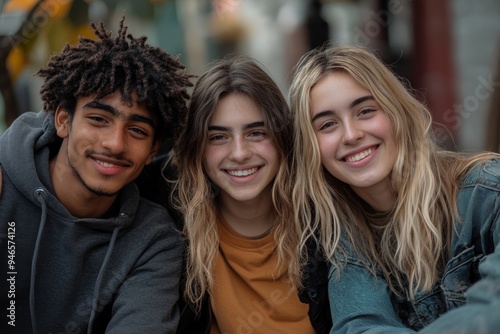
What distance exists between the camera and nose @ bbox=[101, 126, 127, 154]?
2746 mm

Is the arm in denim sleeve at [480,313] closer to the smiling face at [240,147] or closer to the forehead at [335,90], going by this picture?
the forehead at [335,90]

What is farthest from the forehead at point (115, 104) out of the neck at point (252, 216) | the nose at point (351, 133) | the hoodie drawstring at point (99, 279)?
the nose at point (351, 133)

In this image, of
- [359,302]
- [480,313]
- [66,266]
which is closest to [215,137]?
[66,266]

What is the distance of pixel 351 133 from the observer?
277 cm

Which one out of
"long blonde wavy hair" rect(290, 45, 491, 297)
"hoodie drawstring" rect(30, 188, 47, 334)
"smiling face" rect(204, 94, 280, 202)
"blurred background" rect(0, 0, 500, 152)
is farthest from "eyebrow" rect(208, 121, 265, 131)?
"blurred background" rect(0, 0, 500, 152)

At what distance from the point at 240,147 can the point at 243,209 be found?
33cm

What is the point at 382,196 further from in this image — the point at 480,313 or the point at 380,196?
the point at 480,313

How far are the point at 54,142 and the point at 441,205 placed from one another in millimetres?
1599

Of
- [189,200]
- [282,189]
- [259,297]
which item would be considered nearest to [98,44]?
[189,200]

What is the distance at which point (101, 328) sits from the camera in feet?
9.47

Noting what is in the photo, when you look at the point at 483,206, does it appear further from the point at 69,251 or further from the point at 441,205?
the point at 69,251

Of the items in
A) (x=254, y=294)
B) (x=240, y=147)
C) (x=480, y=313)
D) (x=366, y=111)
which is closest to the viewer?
(x=480, y=313)

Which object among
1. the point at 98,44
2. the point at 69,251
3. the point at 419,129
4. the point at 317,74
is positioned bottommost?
the point at 69,251

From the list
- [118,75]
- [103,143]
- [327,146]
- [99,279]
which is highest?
[118,75]
